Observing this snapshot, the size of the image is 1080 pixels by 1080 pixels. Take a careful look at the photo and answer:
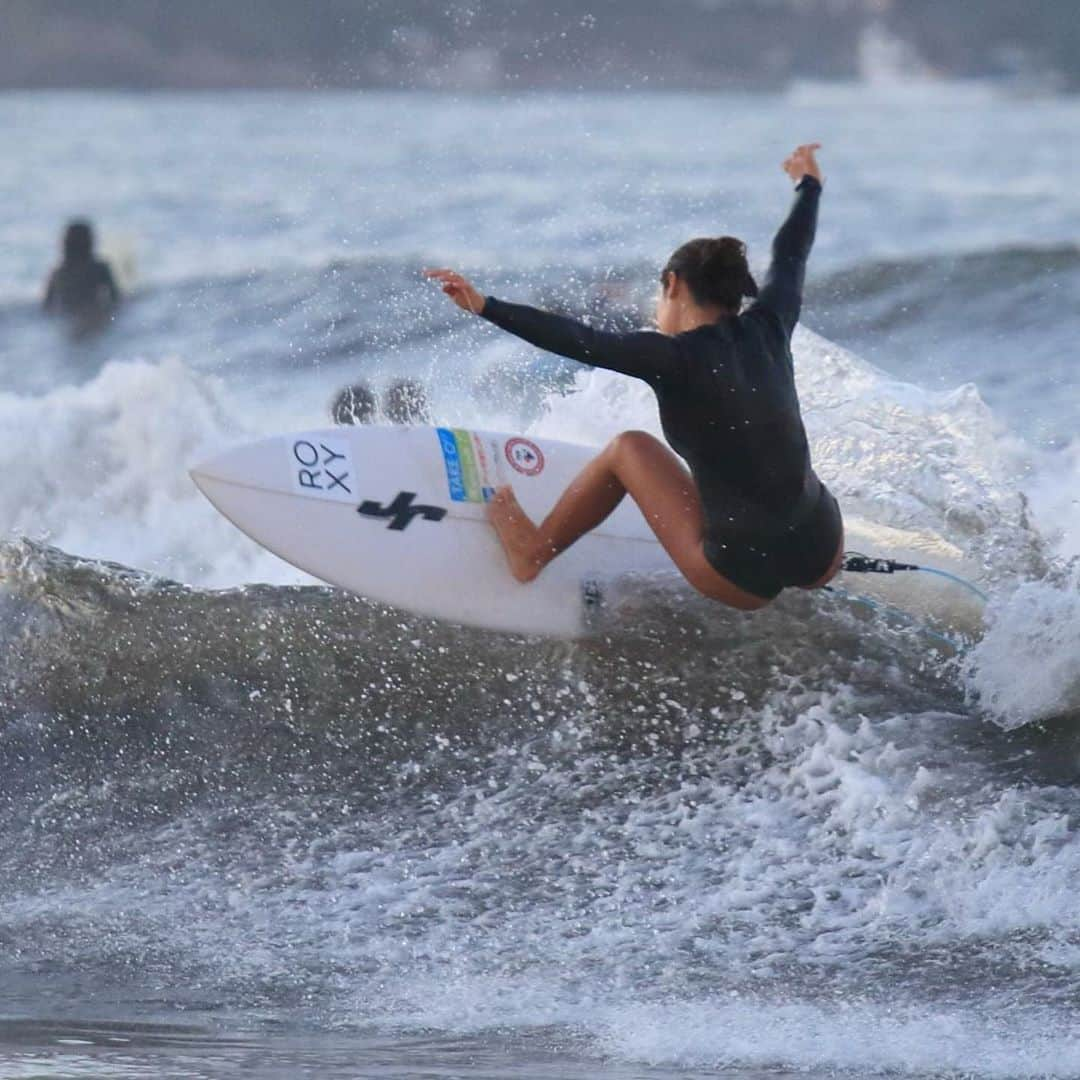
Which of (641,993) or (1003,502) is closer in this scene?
(641,993)

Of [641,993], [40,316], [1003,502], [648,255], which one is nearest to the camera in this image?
[641,993]

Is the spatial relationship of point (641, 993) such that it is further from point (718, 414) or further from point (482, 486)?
point (482, 486)

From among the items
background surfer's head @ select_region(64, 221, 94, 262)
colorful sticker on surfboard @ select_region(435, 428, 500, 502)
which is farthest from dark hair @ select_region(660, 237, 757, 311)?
background surfer's head @ select_region(64, 221, 94, 262)

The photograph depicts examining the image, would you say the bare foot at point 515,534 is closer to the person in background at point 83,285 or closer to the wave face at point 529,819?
the wave face at point 529,819

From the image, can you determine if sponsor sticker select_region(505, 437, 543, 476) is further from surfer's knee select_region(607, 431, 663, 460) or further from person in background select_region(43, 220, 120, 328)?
person in background select_region(43, 220, 120, 328)

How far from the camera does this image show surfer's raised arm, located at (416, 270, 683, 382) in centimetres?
397

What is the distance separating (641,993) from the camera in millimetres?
3576

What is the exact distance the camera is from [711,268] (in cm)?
410

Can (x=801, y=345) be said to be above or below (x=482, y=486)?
above

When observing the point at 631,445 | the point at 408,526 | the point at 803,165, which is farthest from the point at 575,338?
the point at 408,526

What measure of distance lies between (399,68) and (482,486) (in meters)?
26.2

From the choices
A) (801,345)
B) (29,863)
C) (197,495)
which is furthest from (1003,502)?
(197,495)

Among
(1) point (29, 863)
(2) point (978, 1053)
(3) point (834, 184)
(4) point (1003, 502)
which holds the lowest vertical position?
(2) point (978, 1053)

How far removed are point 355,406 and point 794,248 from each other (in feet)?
14.0
